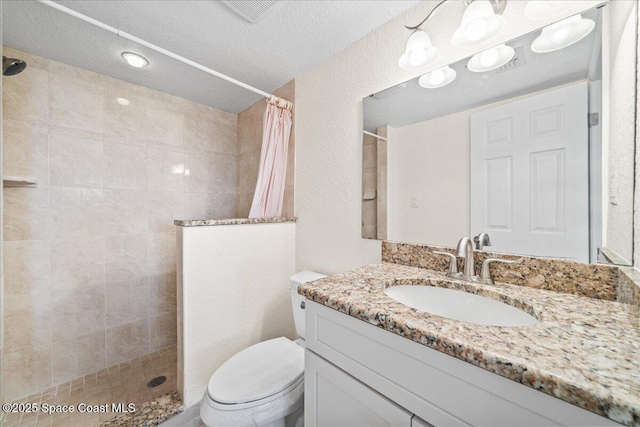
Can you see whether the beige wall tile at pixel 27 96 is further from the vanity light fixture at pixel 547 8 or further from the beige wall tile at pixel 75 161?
the vanity light fixture at pixel 547 8

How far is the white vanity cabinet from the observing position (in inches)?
16.4

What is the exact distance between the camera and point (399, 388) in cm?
57

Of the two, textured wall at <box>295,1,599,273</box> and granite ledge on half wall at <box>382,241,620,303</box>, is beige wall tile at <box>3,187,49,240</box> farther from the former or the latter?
granite ledge on half wall at <box>382,241,620,303</box>

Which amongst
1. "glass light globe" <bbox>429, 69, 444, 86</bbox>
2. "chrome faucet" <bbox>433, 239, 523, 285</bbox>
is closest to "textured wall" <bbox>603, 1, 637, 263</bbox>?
"chrome faucet" <bbox>433, 239, 523, 285</bbox>

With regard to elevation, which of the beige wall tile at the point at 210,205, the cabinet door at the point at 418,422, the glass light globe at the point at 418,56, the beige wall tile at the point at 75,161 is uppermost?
the glass light globe at the point at 418,56

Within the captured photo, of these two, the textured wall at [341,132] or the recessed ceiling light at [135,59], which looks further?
the recessed ceiling light at [135,59]

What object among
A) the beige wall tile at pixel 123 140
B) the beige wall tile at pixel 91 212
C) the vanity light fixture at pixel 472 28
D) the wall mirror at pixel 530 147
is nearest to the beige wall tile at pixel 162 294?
the beige wall tile at pixel 91 212

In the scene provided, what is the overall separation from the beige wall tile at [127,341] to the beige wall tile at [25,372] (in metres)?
0.30

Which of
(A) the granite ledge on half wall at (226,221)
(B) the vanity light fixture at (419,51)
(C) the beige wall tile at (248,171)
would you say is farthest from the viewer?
(C) the beige wall tile at (248,171)

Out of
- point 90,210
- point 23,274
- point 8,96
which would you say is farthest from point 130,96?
point 23,274

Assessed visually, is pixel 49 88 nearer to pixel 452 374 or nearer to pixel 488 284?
pixel 452 374

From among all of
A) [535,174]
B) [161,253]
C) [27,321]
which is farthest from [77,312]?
[535,174]

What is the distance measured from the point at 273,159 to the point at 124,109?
1.19 metres

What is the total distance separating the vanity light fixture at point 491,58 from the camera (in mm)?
910
